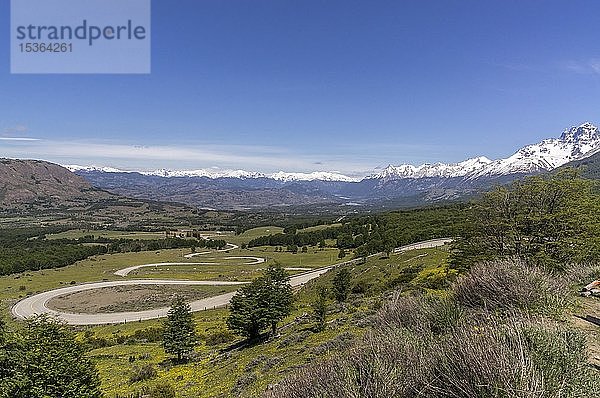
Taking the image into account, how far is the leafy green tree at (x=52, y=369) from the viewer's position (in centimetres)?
1827

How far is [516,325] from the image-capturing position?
316 inches

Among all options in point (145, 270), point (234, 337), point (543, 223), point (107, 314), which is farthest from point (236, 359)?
point (145, 270)

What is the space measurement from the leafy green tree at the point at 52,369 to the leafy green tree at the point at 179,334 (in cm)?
1408

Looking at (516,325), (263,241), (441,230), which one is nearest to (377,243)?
(441,230)

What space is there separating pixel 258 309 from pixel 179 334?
7.89 m

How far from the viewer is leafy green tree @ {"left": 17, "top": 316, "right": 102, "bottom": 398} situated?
1827 centimetres

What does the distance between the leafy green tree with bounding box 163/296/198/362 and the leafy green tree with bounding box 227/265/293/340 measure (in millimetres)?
4013

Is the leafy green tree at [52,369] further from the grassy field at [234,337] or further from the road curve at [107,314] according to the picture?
the road curve at [107,314]

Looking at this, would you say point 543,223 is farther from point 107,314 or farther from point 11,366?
point 107,314

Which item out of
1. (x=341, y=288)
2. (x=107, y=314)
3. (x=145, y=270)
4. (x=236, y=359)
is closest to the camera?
(x=236, y=359)

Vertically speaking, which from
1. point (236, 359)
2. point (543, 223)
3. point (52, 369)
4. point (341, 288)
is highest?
point (543, 223)

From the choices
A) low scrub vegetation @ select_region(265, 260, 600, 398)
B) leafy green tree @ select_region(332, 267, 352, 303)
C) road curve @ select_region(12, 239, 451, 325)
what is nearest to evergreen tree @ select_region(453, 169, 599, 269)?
low scrub vegetation @ select_region(265, 260, 600, 398)

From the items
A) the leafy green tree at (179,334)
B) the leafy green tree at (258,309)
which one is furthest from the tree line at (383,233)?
the leafy green tree at (179,334)

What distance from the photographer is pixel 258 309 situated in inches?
1321
